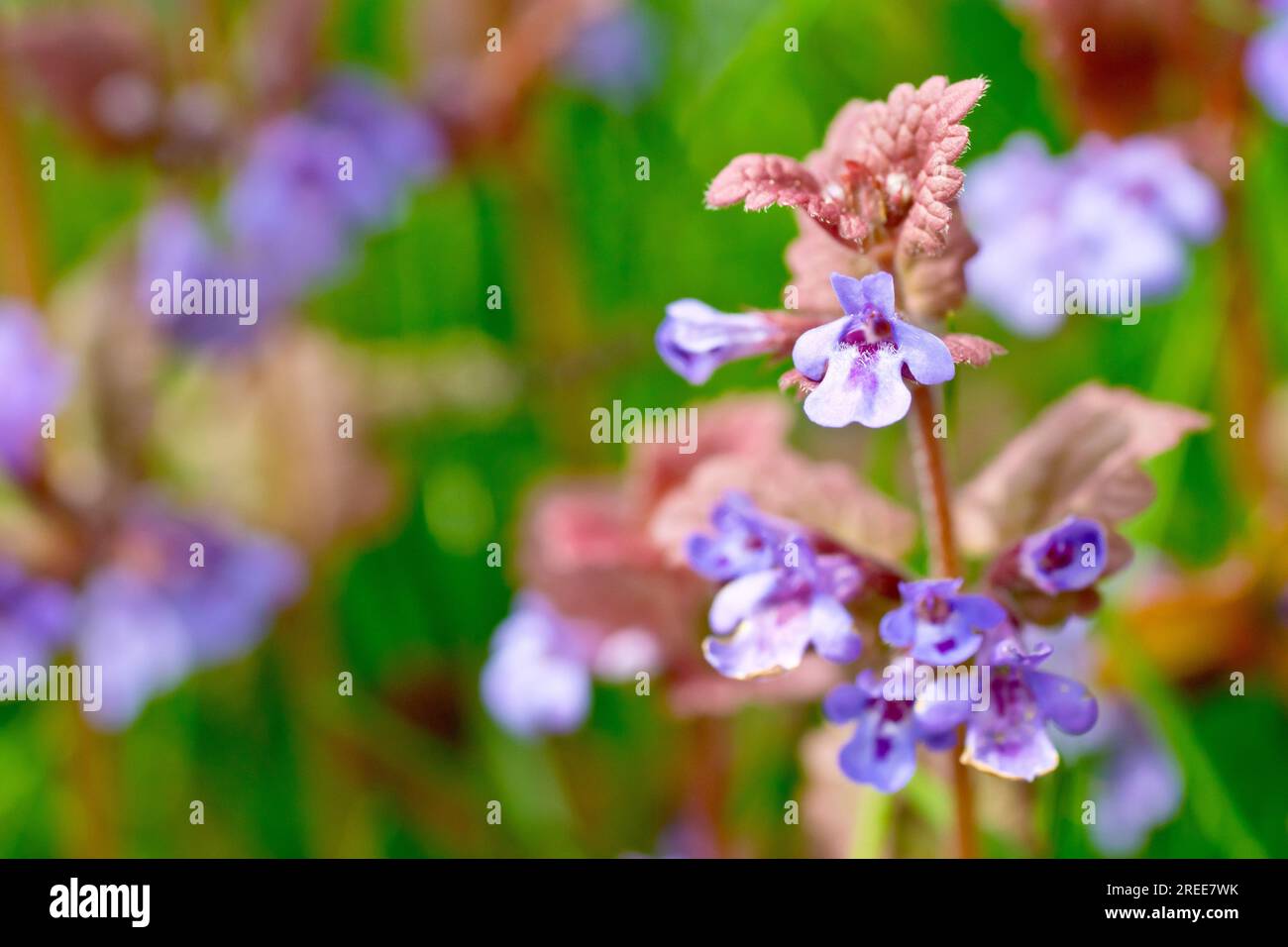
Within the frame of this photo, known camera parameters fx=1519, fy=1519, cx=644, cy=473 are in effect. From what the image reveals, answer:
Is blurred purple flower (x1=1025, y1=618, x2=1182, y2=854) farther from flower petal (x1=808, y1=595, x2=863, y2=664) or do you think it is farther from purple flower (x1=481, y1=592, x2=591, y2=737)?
flower petal (x1=808, y1=595, x2=863, y2=664)

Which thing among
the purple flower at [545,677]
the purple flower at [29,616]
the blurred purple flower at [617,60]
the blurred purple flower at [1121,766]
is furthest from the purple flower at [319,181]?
the blurred purple flower at [1121,766]

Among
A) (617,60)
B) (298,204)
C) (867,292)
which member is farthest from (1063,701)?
(617,60)

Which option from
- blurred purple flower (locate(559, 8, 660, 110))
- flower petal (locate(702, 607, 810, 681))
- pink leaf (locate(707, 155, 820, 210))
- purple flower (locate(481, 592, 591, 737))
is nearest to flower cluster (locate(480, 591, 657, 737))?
purple flower (locate(481, 592, 591, 737))

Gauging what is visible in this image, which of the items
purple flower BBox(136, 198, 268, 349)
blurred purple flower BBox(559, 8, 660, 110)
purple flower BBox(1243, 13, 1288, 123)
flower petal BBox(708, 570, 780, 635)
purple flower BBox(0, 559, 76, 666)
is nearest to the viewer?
flower petal BBox(708, 570, 780, 635)

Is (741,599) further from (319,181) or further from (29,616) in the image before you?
(319,181)

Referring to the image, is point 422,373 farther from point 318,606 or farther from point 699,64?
point 699,64

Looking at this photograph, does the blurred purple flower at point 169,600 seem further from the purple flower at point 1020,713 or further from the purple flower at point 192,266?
the purple flower at point 1020,713

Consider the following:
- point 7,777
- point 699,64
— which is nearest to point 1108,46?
point 699,64
